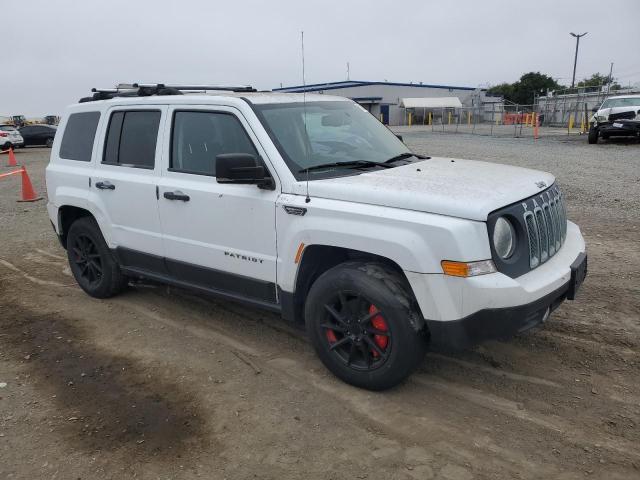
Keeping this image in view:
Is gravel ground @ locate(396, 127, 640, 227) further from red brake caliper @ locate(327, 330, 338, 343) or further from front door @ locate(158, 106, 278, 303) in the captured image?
front door @ locate(158, 106, 278, 303)

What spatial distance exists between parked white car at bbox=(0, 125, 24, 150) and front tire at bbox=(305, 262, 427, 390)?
2621 centimetres

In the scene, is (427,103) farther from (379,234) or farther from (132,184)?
(379,234)

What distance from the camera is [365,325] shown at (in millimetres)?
3408

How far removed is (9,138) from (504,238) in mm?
28070

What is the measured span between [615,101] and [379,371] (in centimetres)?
1982

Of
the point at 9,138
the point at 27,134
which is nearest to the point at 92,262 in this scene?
the point at 9,138

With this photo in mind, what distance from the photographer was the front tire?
3.23 metres

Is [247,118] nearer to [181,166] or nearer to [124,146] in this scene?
[181,166]

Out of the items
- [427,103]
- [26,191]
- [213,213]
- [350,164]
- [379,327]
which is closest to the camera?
[379,327]

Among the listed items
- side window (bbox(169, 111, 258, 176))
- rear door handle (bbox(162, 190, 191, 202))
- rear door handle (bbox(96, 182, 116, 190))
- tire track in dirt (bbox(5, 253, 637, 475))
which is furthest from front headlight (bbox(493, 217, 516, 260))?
rear door handle (bbox(96, 182, 116, 190))

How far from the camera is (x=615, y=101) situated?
19297mm

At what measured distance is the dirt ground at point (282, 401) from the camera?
2.88m

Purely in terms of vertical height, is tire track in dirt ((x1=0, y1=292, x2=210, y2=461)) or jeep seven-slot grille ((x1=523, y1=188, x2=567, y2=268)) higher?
jeep seven-slot grille ((x1=523, y1=188, x2=567, y2=268))

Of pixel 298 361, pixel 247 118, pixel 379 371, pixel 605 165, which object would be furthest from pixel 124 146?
pixel 605 165
